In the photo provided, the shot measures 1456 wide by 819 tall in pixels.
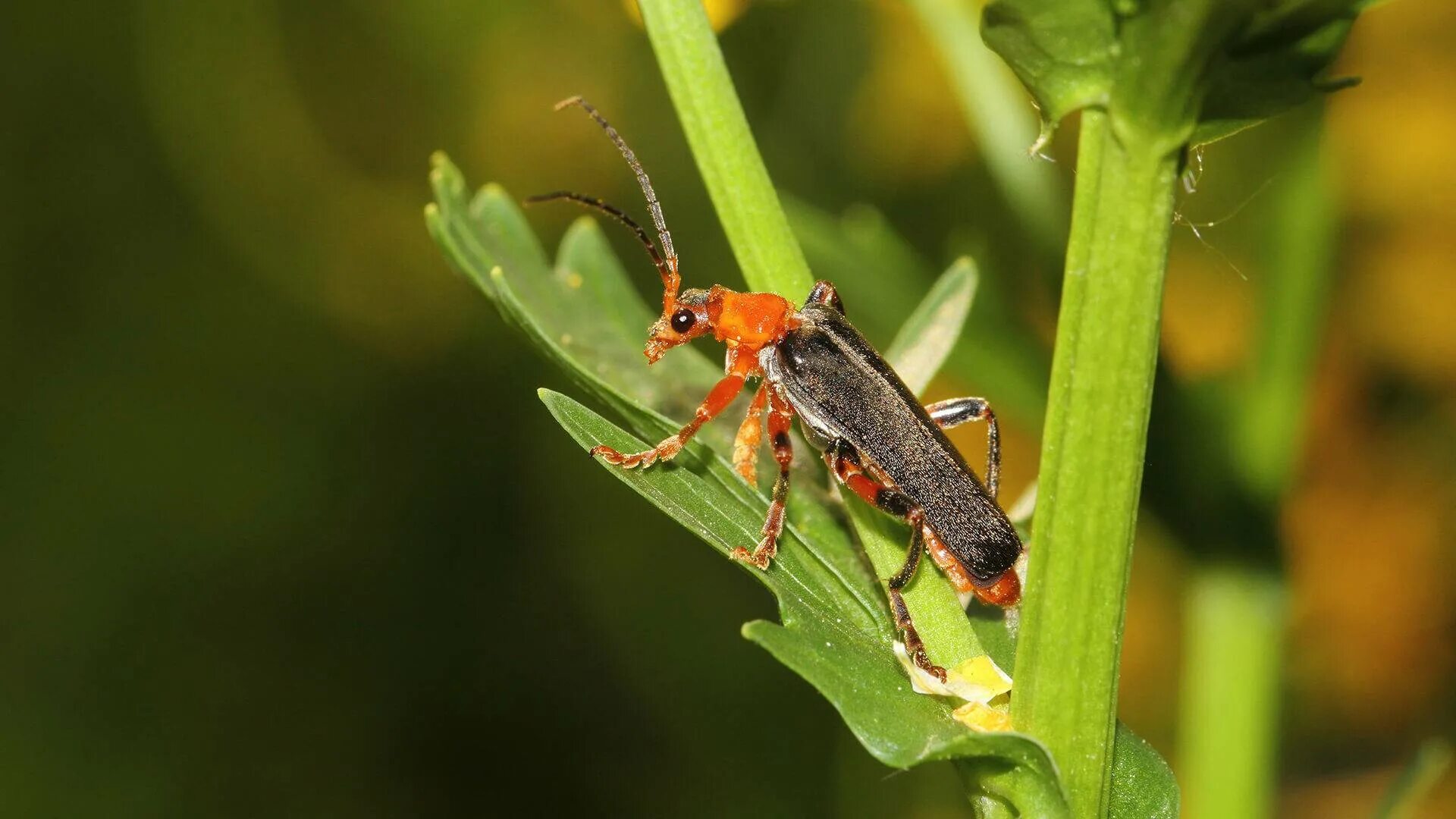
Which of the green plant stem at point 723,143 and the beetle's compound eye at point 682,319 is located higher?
the green plant stem at point 723,143

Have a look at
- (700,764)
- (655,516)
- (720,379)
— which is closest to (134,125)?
(655,516)

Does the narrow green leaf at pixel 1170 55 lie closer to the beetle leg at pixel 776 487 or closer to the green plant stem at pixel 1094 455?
the green plant stem at pixel 1094 455

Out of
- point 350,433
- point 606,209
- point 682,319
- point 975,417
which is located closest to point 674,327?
point 682,319

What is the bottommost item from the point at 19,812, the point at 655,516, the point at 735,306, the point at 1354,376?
the point at 1354,376

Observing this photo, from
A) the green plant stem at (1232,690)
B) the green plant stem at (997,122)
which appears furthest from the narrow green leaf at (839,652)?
the green plant stem at (997,122)

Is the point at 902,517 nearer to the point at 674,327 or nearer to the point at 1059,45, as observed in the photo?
the point at 674,327

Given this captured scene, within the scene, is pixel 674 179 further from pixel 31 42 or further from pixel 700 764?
pixel 31 42

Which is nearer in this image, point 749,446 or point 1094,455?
point 1094,455
